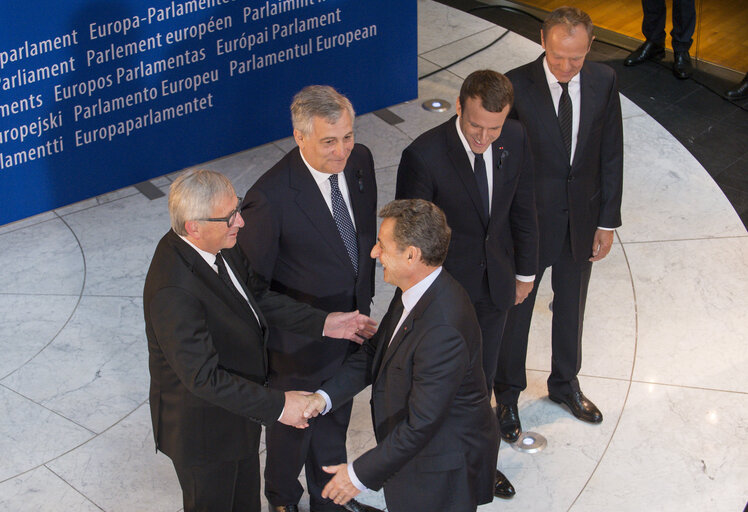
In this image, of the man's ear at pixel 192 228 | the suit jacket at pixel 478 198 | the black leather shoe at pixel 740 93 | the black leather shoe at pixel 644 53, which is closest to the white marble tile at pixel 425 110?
the black leather shoe at pixel 644 53

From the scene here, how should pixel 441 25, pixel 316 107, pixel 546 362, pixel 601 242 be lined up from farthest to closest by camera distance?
1. pixel 441 25
2. pixel 546 362
3. pixel 601 242
4. pixel 316 107

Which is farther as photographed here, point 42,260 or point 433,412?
point 42,260

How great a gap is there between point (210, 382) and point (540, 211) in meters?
1.80

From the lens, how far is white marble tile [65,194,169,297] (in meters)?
5.58

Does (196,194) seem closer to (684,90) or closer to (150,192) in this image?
(150,192)

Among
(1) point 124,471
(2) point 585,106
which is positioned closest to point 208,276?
(1) point 124,471

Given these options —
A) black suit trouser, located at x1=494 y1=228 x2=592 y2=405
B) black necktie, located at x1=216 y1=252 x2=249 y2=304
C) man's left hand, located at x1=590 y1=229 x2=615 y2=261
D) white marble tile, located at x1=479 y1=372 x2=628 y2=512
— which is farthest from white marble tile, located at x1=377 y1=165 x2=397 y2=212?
black necktie, located at x1=216 y1=252 x2=249 y2=304

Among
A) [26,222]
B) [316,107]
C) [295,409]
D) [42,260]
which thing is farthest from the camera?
[26,222]

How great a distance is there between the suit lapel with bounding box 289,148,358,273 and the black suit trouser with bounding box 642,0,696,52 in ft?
17.6

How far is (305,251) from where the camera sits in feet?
11.8

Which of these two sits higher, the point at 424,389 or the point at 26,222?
the point at 424,389

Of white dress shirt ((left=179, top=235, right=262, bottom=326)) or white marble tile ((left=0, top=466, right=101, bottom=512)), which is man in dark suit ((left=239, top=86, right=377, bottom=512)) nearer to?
white dress shirt ((left=179, top=235, right=262, bottom=326))

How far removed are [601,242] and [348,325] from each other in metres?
1.39

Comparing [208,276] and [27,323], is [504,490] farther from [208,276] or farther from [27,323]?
[27,323]
